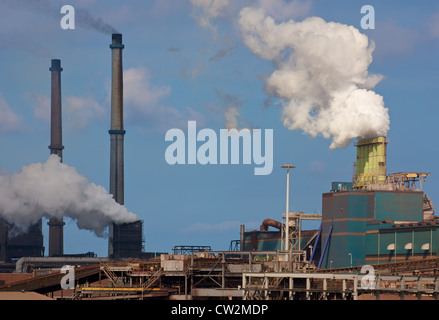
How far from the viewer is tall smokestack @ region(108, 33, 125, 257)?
17750cm

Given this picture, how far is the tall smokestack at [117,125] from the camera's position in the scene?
177500mm

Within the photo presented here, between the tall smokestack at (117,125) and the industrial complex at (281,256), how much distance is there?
0.19 meters

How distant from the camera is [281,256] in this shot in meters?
134

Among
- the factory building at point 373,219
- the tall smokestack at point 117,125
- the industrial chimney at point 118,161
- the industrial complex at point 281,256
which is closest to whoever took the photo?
the industrial complex at point 281,256

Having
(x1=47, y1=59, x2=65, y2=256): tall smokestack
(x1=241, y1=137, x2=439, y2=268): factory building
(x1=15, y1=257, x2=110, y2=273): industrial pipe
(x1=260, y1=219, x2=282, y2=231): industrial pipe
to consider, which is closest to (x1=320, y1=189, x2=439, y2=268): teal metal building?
(x1=241, y1=137, x2=439, y2=268): factory building

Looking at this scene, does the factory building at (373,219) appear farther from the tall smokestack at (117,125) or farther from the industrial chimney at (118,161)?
the tall smokestack at (117,125)

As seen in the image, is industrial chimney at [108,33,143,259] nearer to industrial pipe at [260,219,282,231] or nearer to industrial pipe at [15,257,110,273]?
industrial pipe at [15,257,110,273]

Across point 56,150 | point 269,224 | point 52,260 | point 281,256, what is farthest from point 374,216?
point 56,150

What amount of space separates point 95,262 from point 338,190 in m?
43.1

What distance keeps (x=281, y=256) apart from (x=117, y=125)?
184 feet

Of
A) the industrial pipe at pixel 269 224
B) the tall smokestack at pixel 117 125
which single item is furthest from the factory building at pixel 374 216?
the tall smokestack at pixel 117 125

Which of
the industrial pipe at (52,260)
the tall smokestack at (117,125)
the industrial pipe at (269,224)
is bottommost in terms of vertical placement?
the industrial pipe at (52,260)
